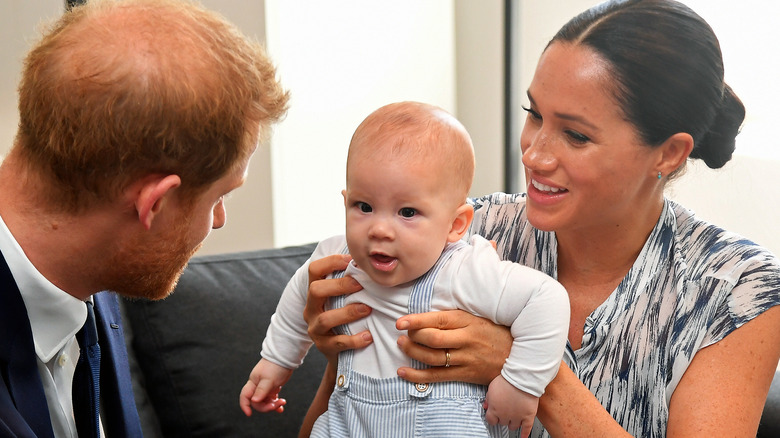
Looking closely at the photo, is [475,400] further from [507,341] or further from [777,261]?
[777,261]

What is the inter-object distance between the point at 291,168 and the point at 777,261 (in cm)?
236

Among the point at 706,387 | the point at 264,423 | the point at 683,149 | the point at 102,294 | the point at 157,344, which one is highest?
the point at 683,149

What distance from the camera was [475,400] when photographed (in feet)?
4.78

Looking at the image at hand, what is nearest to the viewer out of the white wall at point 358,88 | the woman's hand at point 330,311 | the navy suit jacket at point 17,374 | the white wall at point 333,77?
the navy suit jacket at point 17,374

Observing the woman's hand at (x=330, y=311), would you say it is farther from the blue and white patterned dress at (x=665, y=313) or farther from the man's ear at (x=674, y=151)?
the man's ear at (x=674, y=151)

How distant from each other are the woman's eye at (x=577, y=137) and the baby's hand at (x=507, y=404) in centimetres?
51

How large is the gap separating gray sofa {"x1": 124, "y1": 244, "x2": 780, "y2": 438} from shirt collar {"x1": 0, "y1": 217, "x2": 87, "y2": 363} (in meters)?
0.72

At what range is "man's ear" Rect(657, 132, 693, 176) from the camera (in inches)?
65.4

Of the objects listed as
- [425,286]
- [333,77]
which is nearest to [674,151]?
[425,286]

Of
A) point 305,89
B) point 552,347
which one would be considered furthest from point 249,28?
point 552,347

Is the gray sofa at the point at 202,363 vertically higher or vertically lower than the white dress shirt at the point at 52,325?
lower

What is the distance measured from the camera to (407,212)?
143 centimetres

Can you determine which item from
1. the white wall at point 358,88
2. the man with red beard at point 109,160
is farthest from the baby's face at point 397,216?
the white wall at point 358,88

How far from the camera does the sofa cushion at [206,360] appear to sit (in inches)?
86.7
